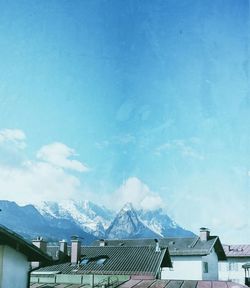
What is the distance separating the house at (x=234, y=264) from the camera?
167 feet

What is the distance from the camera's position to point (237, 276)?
1999 inches

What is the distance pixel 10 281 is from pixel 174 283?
884cm

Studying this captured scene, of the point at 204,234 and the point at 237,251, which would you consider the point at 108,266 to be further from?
the point at 237,251

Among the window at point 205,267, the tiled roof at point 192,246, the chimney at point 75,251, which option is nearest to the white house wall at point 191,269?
the window at point 205,267

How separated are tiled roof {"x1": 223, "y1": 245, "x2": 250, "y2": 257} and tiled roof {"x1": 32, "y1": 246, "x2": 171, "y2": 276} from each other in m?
21.8

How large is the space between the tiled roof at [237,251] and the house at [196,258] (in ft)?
18.7

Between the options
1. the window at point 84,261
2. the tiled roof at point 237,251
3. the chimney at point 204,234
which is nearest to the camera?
the window at point 84,261

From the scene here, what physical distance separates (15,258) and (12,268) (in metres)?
0.42

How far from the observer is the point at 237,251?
2052 inches

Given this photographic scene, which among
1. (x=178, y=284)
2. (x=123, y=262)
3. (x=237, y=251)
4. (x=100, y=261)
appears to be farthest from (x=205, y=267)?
(x=178, y=284)

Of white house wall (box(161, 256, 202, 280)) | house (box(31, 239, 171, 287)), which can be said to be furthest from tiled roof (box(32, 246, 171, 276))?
white house wall (box(161, 256, 202, 280))

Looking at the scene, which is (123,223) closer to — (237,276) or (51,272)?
(237,276)

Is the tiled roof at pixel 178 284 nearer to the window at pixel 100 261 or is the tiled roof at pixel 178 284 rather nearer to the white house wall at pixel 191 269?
the window at pixel 100 261

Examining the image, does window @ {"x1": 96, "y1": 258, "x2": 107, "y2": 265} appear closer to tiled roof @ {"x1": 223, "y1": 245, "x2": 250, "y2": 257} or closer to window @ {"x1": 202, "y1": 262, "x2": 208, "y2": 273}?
window @ {"x1": 202, "y1": 262, "x2": 208, "y2": 273}
